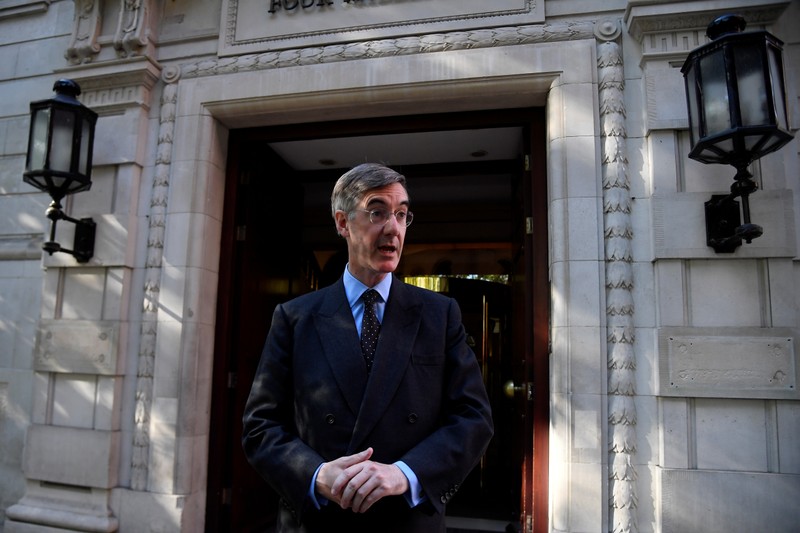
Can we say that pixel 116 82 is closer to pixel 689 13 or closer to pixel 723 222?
pixel 689 13

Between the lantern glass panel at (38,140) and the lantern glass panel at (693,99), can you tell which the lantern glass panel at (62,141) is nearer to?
the lantern glass panel at (38,140)

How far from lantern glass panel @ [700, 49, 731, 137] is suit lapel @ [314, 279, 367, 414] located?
2621 millimetres

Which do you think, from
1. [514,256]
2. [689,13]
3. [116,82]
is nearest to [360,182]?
[689,13]

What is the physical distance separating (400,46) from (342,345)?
3.39 metres

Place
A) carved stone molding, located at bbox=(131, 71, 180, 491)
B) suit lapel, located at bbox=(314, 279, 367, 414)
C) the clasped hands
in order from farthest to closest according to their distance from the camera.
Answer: carved stone molding, located at bbox=(131, 71, 180, 491)
suit lapel, located at bbox=(314, 279, 367, 414)
the clasped hands

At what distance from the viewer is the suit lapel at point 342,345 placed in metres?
1.67

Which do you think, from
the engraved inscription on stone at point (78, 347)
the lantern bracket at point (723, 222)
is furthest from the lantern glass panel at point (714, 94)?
the engraved inscription on stone at point (78, 347)

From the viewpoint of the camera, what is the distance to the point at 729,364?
138 inches

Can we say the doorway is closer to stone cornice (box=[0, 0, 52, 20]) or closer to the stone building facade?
the stone building facade

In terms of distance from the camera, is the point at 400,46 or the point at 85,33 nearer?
the point at 400,46

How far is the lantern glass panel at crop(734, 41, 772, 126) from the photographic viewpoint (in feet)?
10.0

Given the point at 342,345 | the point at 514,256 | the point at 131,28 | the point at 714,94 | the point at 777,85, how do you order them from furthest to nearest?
the point at 514,256 < the point at 131,28 < the point at 714,94 < the point at 777,85 < the point at 342,345

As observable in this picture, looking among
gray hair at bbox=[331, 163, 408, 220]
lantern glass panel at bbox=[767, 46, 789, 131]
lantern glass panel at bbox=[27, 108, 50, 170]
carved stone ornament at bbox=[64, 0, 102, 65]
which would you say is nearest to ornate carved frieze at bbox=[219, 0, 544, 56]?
carved stone ornament at bbox=[64, 0, 102, 65]

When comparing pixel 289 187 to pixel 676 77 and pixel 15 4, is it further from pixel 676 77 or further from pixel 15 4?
pixel 676 77
